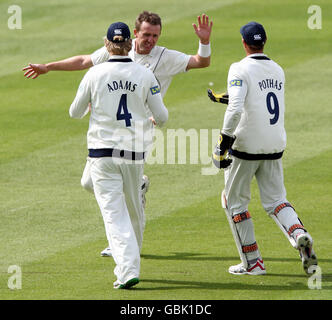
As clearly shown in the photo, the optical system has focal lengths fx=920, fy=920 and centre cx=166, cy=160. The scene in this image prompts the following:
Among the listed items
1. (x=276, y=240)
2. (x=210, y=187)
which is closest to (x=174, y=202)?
(x=210, y=187)

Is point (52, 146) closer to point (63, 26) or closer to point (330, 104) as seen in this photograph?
point (330, 104)

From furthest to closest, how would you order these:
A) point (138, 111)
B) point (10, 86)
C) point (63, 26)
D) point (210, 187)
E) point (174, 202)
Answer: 1. point (63, 26)
2. point (10, 86)
3. point (210, 187)
4. point (174, 202)
5. point (138, 111)

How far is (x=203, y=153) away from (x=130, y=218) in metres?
5.44

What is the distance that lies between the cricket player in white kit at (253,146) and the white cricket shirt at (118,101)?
757 mm

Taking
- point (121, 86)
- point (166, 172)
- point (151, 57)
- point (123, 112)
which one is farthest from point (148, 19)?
point (166, 172)

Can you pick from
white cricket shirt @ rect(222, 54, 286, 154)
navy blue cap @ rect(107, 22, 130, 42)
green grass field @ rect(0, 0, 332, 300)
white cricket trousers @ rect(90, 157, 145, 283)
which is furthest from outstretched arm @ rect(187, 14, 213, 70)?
green grass field @ rect(0, 0, 332, 300)

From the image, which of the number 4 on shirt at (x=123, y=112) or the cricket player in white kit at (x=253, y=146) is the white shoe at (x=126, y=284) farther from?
the number 4 on shirt at (x=123, y=112)

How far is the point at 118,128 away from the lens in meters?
8.11

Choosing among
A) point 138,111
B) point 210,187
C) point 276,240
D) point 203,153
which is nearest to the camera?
point 138,111

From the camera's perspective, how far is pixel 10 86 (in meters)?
17.5

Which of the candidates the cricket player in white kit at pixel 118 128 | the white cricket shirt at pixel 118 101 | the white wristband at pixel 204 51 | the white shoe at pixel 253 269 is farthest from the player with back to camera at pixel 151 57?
the white shoe at pixel 253 269

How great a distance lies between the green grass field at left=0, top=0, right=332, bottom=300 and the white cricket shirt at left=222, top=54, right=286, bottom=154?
1.24m

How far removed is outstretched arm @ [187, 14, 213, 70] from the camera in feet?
30.4

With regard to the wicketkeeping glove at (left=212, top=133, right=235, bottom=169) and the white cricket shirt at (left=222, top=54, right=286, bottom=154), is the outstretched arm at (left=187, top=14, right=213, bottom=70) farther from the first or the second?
the wicketkeeping glove at (left=212, top=133, right=235, bottom=169)
